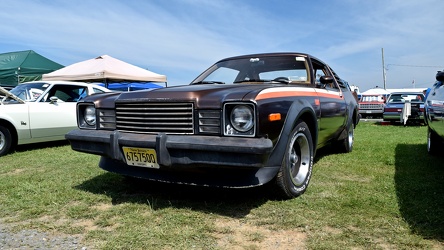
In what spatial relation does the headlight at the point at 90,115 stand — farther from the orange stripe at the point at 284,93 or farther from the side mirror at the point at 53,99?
the side mirror at the point at 53,99

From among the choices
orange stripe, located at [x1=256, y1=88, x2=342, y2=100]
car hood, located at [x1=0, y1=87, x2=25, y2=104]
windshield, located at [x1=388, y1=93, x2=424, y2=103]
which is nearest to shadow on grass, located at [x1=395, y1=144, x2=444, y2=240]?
orange stripe, located at [x1=256, y1=88, x2=342, y2=100]

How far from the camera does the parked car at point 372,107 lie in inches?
694

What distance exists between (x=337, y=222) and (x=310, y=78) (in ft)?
6.46

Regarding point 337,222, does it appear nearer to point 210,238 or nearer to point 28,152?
point 210,238

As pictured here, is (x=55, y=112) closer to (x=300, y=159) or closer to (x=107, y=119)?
(x=107, y=119)

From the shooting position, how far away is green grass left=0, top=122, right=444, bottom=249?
89.7 inches

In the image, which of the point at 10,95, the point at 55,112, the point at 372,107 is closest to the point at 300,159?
the point at 55,112

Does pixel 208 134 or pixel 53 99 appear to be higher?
pixel 53 99

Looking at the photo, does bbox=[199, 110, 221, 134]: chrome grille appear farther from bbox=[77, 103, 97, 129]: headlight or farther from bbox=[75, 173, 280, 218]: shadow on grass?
bbox=[77, 103, 97, 129]: headlight

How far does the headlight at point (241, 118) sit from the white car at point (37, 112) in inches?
201

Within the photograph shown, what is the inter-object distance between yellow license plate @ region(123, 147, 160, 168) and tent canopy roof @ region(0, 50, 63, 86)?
41.3ft

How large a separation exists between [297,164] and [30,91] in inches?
225

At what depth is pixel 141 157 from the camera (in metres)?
2.87

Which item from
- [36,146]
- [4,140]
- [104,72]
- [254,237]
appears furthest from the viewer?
[104,72]
